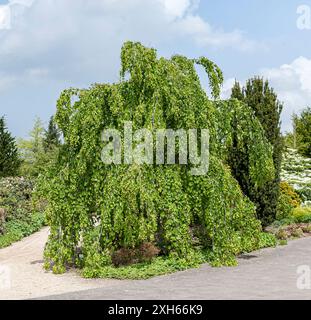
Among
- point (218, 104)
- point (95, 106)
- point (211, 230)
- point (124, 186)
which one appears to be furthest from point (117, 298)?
point (218, 104)

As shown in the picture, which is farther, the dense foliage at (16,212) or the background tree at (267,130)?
the dense foliage at (16,212)

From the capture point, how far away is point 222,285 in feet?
29.3

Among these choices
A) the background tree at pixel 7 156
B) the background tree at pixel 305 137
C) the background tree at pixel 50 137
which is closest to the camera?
the background tree at pixel 7 156

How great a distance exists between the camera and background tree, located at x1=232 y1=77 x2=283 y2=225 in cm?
1576

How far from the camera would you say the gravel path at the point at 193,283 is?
827 cm

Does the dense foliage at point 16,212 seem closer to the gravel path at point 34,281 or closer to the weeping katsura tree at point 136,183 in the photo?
the gravel path at point 34,281

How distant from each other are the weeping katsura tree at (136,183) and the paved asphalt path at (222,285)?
70 centimetres

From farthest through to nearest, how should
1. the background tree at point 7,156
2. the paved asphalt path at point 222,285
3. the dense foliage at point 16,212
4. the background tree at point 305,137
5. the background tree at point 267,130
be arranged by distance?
the background tree at point 305,137, the background tree at point 7,156, the dense foliage at point 16,212, the background tree at point 267,130, the paved asphalt path at point 222,285

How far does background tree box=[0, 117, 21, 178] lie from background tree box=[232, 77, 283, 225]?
62.6ft

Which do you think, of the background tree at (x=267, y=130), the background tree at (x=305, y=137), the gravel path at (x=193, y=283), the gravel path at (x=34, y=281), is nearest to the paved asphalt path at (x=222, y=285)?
the gravel path at (x=193, y=283)

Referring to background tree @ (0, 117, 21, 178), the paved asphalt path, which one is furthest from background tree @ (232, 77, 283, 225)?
background tree @ (0, 117, 21, 178)

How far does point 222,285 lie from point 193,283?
0.55 metres

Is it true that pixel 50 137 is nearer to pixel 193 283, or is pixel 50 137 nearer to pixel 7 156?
pixel 7 156

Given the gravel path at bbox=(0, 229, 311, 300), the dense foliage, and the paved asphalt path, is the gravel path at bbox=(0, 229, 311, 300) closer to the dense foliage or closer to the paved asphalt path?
the paved asphalt path
